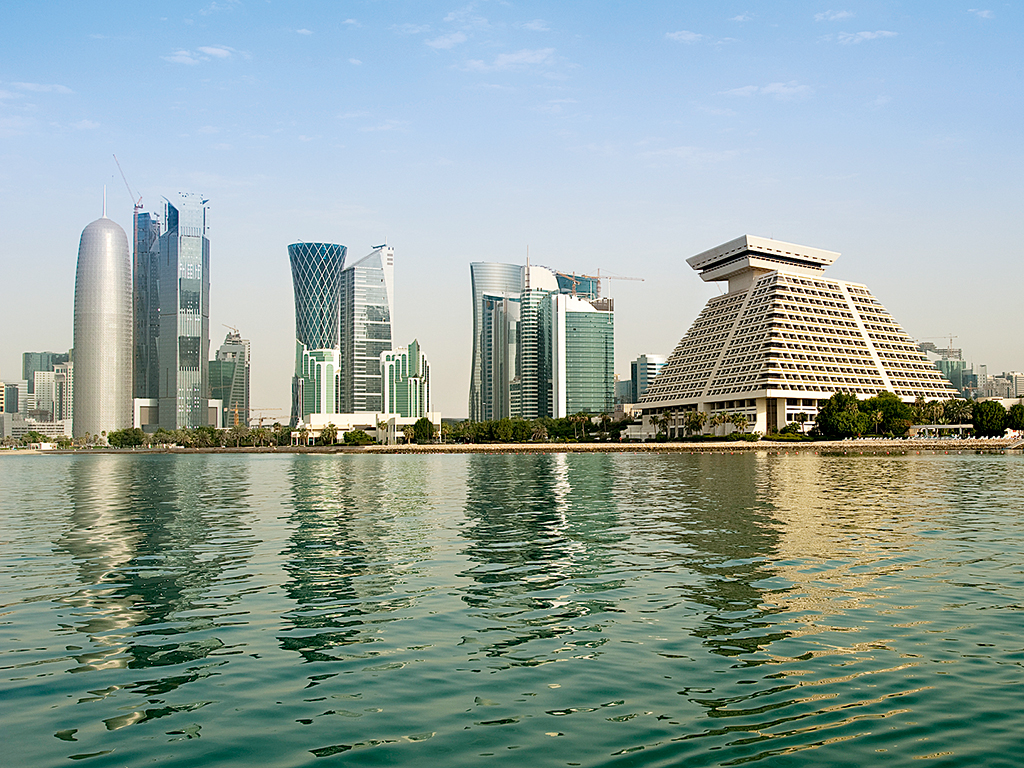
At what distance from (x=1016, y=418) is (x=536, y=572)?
186m

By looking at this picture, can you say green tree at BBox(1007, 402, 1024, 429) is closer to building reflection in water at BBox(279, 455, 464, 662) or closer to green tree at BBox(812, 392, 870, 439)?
green tree at BBox(812, 392, 870, 439)

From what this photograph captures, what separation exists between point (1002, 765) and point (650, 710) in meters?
4.78

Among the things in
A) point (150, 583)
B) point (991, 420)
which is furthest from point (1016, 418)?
point (150, 583)

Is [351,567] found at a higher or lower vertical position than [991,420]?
lower

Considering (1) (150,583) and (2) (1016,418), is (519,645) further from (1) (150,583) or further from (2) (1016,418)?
(2) (1016,418)

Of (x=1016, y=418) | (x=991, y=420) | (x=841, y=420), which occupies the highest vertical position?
(x=1016, y=418)

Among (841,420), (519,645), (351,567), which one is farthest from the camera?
(841,420)

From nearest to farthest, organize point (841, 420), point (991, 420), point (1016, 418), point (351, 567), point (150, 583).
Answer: point (150, 583)
point (351, 567)
point (841, 420)
point (1016, 418)
point (991, 420)

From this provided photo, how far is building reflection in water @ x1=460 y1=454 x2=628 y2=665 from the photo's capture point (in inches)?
705

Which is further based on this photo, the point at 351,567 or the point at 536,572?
the point at 351,567

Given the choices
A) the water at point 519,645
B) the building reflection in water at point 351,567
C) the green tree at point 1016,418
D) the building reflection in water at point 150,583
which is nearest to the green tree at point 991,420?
the green tree at point 1016,418

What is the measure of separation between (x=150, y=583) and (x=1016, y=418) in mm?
194330

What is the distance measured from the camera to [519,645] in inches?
671

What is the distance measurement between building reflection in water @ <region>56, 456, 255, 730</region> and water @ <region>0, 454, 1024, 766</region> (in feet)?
0.42
